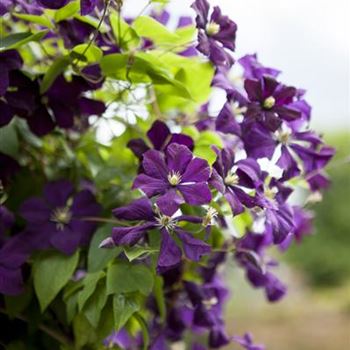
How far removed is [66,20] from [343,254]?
4.00 metres

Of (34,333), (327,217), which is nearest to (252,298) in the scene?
(327,217)

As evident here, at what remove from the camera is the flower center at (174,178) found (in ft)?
1.41

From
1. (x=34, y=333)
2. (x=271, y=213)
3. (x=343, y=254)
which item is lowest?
(x=343, y=254)

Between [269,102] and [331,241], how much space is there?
395 cm

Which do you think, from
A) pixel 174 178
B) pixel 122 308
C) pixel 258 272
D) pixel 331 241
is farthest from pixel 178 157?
pixel 331 241

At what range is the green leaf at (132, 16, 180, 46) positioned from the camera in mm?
509

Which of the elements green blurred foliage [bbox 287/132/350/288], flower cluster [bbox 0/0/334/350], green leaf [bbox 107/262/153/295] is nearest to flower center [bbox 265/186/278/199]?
flower cluster [bbox 0/0/334/350]

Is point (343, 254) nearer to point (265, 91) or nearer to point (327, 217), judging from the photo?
point (327, 217)

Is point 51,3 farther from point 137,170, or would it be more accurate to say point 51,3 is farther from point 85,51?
point 137,170

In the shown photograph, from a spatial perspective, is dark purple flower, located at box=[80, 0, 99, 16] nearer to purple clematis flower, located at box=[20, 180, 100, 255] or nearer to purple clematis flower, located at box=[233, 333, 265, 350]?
purple clematis flower, located at box=[20, 180, 100, 255]

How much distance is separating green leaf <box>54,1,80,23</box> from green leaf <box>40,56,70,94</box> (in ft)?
0.10

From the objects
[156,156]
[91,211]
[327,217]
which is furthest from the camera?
[327,217]

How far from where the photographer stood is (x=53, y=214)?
555 mm

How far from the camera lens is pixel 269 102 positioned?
1.58 feet
